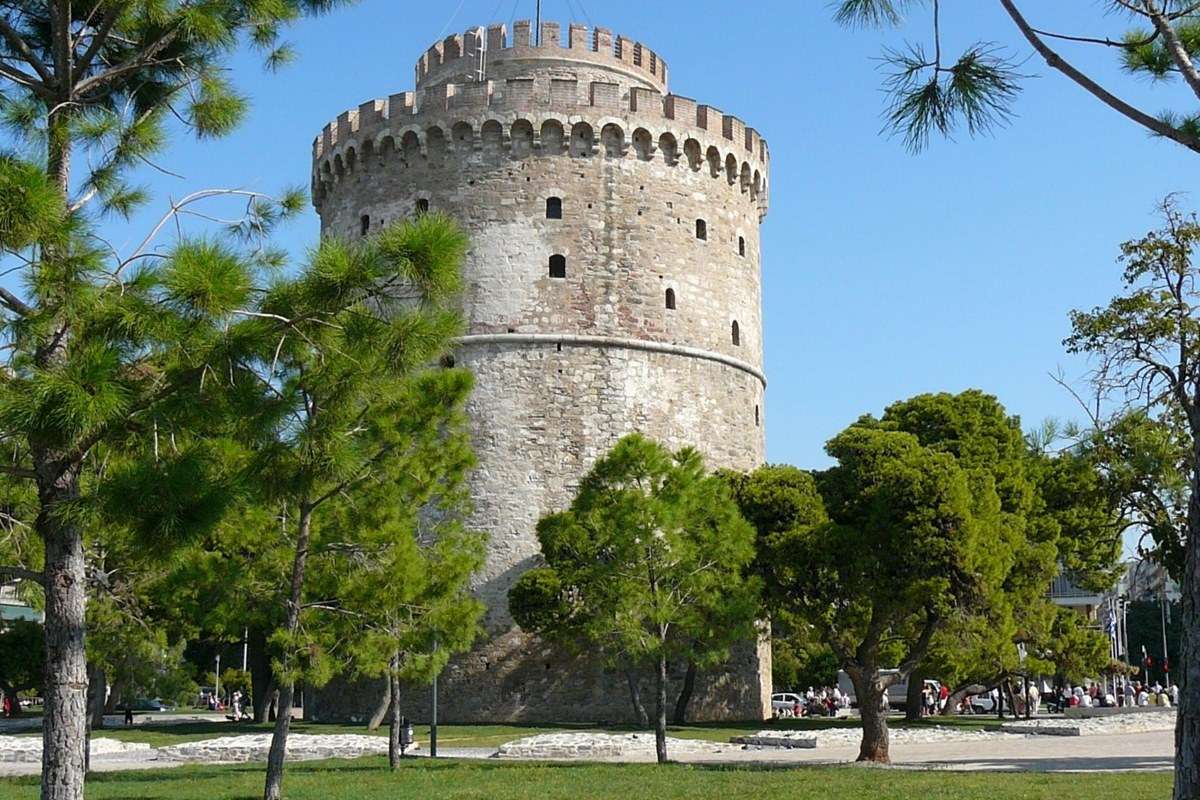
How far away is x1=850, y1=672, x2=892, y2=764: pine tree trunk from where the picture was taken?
15945 mm

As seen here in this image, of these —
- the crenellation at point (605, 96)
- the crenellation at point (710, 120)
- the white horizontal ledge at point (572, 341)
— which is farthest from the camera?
the crenellation at point (710, 120)

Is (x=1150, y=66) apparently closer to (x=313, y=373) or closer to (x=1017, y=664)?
(x=313, y=373)

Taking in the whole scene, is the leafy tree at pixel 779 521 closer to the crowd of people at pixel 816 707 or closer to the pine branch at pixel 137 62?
the pine branch at pixel 137 62

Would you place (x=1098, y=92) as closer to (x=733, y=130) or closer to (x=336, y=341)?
(x=336, y=341)

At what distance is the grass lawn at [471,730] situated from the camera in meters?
20.8

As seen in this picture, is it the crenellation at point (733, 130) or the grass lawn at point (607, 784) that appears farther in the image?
the crenellation at point (733, 130)

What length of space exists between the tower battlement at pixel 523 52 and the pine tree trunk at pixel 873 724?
15.1 meters

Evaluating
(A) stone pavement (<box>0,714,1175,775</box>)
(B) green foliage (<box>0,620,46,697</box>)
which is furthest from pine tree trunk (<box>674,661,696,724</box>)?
(B) green foliage (<box>0,620,46,697</box>)

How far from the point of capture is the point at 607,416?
24.7m

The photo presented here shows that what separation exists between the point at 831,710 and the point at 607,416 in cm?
1116

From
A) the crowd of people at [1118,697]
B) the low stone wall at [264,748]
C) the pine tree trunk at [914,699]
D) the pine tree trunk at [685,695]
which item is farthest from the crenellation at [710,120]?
the crowd of people at [1118,697]

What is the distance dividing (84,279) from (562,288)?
61.2ft

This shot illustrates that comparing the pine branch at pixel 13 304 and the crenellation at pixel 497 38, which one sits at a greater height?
the crenellation at pixel 497 38

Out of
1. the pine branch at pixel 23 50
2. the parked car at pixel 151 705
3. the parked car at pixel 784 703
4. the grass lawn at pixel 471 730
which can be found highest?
the pine branch at pixel 23 50
